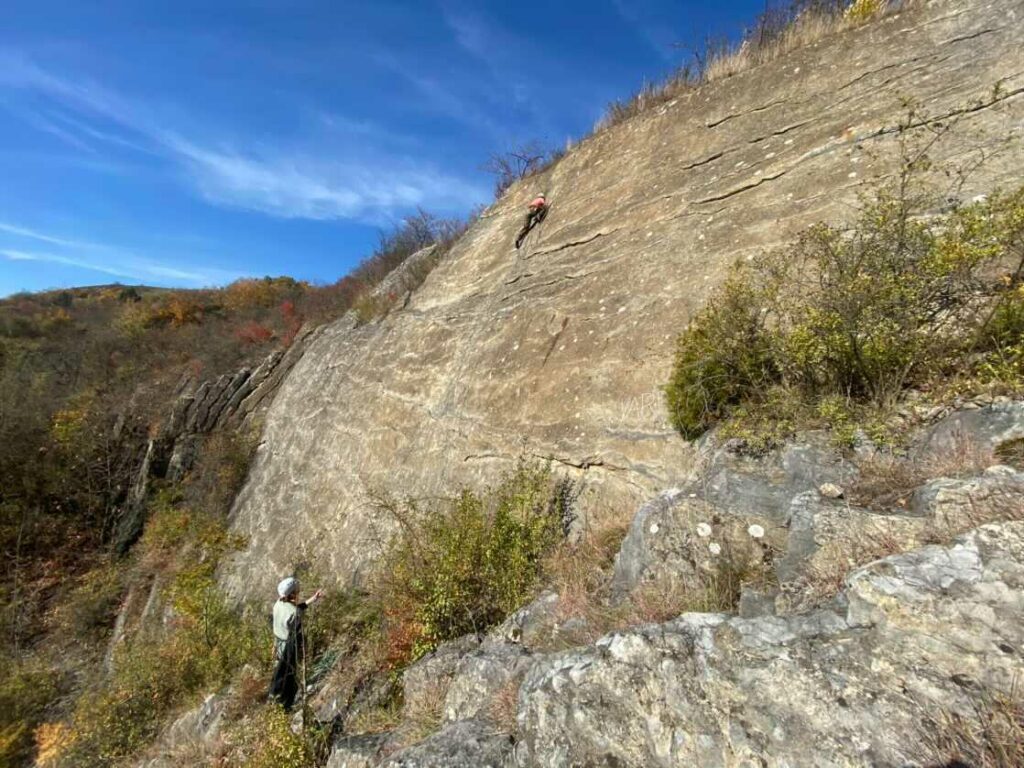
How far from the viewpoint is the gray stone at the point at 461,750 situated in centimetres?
263

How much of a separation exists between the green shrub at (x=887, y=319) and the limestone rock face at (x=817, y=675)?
1579 mm

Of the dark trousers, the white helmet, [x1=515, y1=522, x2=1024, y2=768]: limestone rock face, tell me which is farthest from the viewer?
the white helmet

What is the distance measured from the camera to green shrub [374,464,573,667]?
15.6ft

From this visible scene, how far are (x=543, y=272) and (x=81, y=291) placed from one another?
148 feet

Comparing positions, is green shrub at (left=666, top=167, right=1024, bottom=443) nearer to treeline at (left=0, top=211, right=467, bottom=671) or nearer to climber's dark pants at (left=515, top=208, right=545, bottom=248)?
climber's dark pants at (left=515, top=208, right=545, bottom=248)

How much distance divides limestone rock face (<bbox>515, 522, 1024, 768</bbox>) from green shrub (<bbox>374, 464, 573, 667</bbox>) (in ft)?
7.72

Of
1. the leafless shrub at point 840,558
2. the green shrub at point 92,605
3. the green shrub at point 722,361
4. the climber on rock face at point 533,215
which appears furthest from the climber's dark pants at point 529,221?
the green shrub at point 92,605

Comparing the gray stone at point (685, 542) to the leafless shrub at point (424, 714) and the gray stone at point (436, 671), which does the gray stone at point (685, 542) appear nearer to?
the gray stone at point (436, 671)

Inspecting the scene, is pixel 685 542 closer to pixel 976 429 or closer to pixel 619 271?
pixel 976 429

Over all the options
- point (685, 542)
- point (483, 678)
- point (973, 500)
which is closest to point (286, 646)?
point (483, 678)

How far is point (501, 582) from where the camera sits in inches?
190

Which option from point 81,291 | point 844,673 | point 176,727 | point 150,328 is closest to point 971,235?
point 844,673

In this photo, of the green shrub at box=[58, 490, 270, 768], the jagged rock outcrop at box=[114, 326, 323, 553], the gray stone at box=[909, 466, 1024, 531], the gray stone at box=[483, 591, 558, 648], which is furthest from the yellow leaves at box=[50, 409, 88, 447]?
the gray stone at box=[909, 466, 1024, 531]

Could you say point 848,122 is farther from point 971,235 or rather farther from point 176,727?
point 176,727
